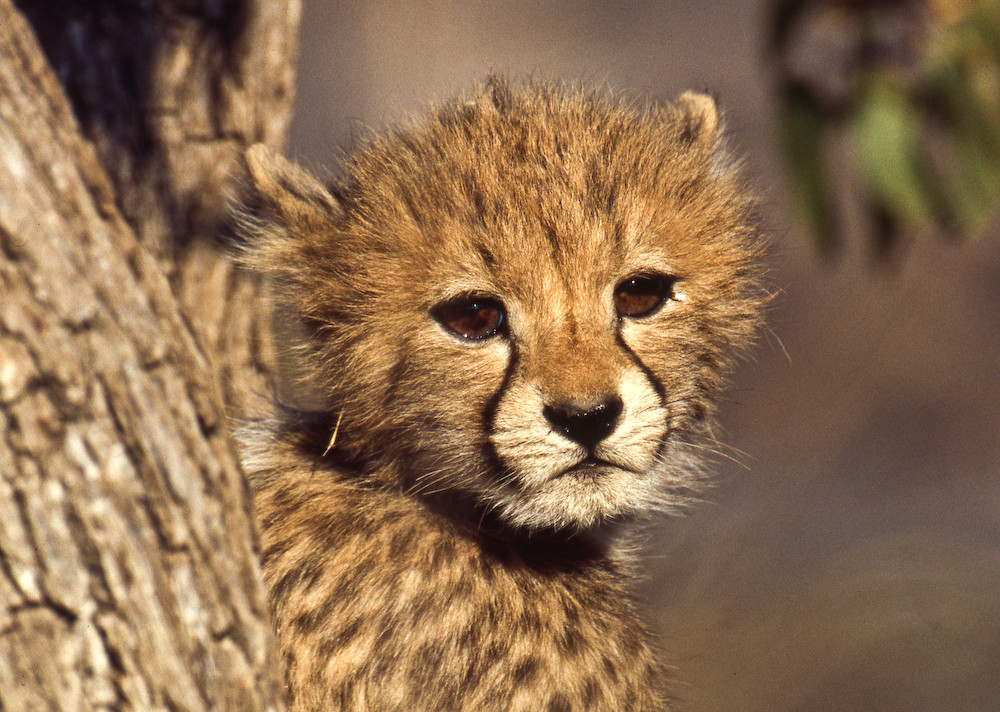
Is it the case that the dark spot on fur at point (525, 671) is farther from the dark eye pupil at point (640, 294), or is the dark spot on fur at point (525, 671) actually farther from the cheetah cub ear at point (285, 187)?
the cheetah cub ear at point (285, 187)

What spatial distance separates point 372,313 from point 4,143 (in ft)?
2.36

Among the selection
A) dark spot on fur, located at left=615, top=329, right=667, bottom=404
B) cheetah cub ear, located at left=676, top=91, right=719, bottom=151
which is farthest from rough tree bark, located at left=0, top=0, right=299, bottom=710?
→ cheetah cub ear, located at left=676, top=91, right=719, bottom=151

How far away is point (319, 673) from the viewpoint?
5.25 ft

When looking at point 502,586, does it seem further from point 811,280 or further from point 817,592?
point 811,280

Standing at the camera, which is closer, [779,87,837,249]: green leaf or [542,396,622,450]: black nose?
[779,87,837,249]: green leaf

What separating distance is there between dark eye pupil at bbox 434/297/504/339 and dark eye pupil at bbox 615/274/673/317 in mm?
208

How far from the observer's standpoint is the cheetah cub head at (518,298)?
1659 mm

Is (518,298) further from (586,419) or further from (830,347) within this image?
(830,347)

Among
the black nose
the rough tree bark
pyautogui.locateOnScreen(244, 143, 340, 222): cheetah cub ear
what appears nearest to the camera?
the rough tree bark

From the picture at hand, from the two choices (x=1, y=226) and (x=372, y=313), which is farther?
(x=372, y=313)

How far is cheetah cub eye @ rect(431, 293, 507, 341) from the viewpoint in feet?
5.63

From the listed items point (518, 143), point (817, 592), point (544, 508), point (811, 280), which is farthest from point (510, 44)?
point (544, 508)

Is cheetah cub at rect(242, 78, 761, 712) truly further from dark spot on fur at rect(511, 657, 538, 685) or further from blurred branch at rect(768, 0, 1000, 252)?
blurred branch at rect(768, 0, 1000, 252)

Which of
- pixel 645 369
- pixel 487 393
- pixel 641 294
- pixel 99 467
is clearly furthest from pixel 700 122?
pixel 99 467
